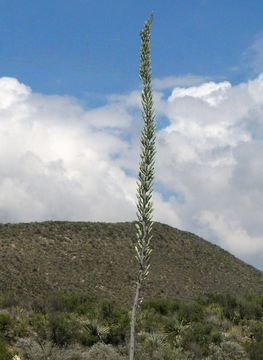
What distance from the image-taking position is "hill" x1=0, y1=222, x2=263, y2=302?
2373 inches

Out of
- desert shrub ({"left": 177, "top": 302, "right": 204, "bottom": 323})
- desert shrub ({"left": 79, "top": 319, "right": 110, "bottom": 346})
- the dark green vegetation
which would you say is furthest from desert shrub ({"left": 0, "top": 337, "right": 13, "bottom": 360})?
desert shrub ({"left": 177, "top": 302, "right": 204, "bottom": 323})

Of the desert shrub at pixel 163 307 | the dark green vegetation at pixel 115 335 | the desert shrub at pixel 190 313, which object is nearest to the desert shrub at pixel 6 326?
the dark green vegetation at pixel 115 335

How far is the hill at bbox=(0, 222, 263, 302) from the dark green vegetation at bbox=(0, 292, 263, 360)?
23287mm

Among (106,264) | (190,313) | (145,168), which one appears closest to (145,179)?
(145,168)

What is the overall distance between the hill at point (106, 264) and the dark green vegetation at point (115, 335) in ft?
76.4

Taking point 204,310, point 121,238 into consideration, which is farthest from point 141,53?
point 121,238

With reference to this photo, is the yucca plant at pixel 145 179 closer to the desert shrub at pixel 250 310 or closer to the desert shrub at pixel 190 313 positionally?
the desert shrub at pixel 190 313

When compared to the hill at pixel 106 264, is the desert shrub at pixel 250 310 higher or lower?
lower

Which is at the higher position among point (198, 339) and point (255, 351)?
point (198, 339)

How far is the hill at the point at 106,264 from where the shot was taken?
198ft

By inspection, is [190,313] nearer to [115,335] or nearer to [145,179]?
[115,335]

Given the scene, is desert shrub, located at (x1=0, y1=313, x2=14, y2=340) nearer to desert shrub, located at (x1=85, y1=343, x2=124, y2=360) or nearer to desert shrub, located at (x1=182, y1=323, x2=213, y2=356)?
desert shrub, located at (x1=85, y1=343, x2=124, y2=360)

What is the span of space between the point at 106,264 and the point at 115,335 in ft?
147

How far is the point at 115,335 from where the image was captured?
87.1ft
